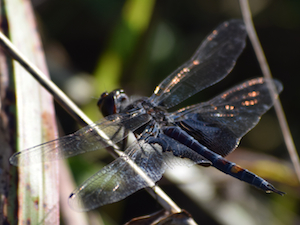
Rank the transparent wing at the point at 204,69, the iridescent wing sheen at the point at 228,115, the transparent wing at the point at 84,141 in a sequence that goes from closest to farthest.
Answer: the transparent wing at the point at 84,141 < the iridescent wing sheen at the point at 228,115 < the transparent wing at the point at 204,69

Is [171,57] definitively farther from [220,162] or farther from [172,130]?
[220,162]

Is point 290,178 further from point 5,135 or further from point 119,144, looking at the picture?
point 5,135

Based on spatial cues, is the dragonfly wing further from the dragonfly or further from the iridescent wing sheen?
the iridescent wing sheen

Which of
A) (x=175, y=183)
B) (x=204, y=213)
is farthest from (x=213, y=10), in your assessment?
(x=204, y=213)

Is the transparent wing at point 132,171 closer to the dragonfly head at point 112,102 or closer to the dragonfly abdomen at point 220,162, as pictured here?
the dragonfly abdomen at point 220,162

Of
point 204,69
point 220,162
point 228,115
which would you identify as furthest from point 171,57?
point 220,162

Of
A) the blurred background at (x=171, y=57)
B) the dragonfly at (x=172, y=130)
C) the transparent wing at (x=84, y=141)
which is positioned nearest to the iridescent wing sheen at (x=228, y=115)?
the dragonfly at (x=172, y=130)

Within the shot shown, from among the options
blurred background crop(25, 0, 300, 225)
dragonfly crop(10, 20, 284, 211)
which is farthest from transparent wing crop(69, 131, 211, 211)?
blurred background crop(25, 0, 300, 225)
